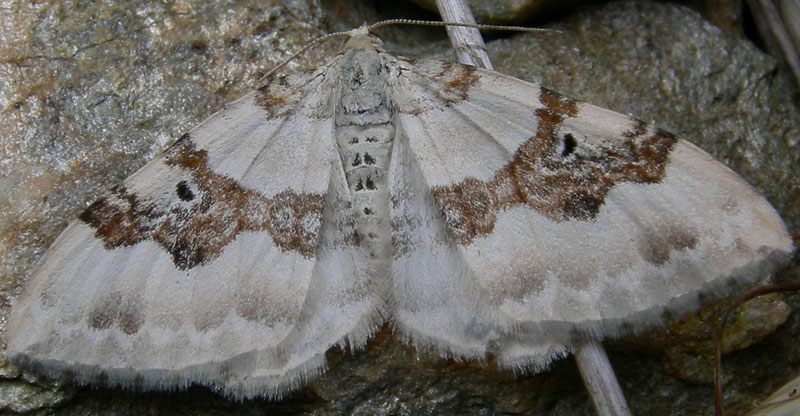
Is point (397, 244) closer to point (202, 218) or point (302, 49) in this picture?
point (202, 218)

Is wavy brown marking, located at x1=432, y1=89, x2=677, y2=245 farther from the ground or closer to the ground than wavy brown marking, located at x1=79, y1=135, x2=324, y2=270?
closer to the ground

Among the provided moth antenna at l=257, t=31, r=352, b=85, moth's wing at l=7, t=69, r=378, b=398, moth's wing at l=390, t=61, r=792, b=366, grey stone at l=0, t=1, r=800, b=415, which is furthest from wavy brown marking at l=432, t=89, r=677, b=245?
moth antenna at l=257, t=31, r=352, b=85

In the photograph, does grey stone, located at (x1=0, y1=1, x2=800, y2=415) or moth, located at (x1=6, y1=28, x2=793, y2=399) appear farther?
grey stone, located at (x1=0, y1=1, x2=800, y2=415)

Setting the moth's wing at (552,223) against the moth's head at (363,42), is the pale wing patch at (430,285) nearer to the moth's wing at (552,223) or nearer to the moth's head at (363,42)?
the moth's wing at (552,223)

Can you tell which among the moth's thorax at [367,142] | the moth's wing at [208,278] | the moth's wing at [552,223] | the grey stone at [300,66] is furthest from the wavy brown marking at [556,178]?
the grey stone at [300,66]

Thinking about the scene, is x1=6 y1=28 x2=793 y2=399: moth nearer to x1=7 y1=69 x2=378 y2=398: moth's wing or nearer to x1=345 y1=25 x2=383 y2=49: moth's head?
x1=7 y1=69 x2=378 y2=398: moth's wing

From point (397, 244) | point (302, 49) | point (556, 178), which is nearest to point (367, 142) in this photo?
point (397, 244)

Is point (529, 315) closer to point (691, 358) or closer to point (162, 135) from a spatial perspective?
point (691, 358)

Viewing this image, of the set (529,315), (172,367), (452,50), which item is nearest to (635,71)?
(452,50)
